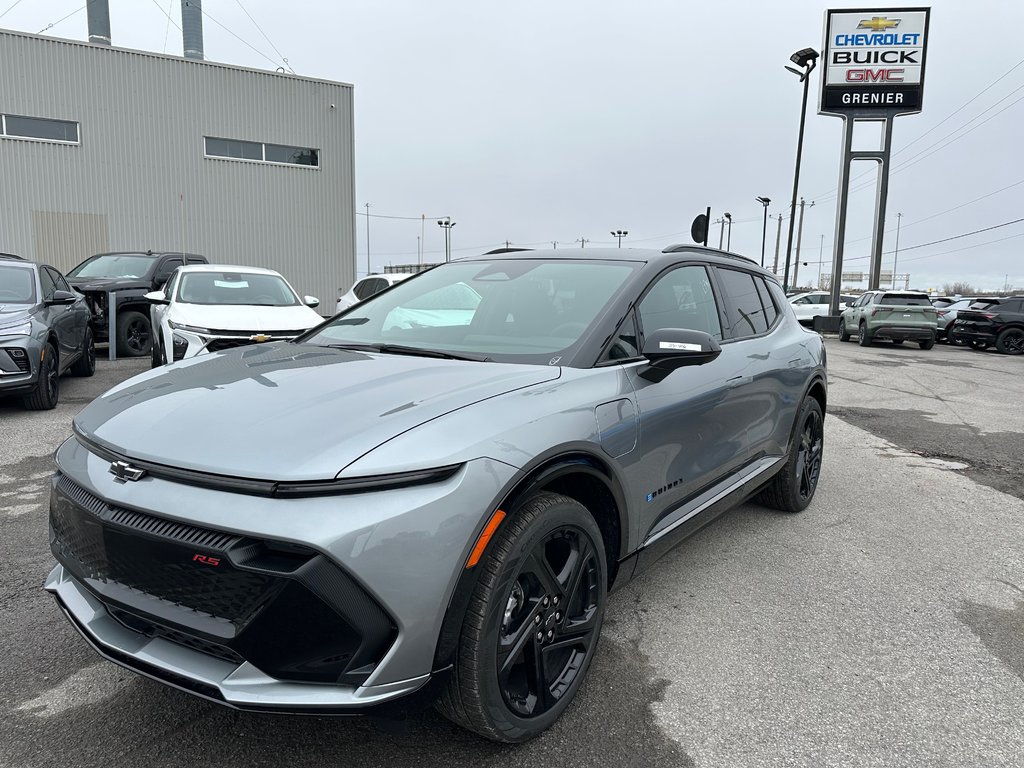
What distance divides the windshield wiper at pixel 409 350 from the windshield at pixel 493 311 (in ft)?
0.06

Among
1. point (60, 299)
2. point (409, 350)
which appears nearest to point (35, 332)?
point (60, 299)

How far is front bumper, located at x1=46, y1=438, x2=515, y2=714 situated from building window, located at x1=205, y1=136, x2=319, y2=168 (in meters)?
21.6

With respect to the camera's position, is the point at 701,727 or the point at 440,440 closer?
the point at 440,440

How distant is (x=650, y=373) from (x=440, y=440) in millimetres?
1111

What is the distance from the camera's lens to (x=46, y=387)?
6.90m

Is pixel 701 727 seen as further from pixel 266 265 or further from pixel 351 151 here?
pixel 351 151

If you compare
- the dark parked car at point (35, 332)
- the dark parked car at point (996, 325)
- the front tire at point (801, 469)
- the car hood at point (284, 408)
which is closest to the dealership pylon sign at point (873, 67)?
the dark parked car at point (996, 325)

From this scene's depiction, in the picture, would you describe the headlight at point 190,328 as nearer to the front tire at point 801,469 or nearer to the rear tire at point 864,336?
the front tire at point 801,469

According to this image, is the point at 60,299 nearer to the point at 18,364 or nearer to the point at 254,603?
the point at 18,364

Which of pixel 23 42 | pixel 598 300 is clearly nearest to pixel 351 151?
pixel 23 42

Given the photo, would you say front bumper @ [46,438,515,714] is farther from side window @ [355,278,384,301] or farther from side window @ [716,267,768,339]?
side window @ [355,278,384,301]

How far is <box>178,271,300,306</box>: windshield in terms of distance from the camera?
29.2 feet

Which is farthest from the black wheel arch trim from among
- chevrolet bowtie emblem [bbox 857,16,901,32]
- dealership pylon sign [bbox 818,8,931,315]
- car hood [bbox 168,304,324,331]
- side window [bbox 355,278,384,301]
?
chevrolet bowtie emblem [bbox 857,16,901,32]

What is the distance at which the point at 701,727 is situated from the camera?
7.50ft
